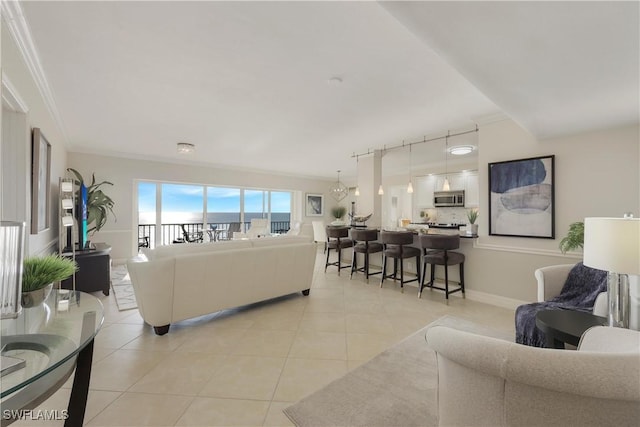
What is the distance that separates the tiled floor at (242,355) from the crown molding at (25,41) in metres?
2.21

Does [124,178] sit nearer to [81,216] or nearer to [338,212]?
[81,216]

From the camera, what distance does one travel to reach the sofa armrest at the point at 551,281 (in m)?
2.44

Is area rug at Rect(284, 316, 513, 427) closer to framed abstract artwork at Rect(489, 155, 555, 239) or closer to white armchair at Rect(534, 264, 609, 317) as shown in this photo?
white armchair at Rect(534, 264, 609, 317)

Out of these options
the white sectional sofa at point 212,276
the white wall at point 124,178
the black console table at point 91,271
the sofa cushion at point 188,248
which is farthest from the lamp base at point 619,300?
the white wall at point 124,178

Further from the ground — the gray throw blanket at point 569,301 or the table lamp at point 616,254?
the table lamp at point 616,254

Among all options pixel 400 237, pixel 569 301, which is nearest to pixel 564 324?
pixel 569 301

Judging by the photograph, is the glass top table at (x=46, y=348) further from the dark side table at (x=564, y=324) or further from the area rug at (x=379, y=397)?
the dark side table at (x=564, y=324)

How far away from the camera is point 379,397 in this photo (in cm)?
175

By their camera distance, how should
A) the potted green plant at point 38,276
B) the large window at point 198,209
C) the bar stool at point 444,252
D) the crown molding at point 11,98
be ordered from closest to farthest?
the potted green plant at point 38,276, the crown molding at point 11,98, the bar stool at point 444,252, the large window at point 198,209

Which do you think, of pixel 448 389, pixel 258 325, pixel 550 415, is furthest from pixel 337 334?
pixel 550 415

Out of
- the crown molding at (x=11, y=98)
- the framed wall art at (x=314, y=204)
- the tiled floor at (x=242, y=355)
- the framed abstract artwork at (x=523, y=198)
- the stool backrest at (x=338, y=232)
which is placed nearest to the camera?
the tiled floor at (x=242, y=355)

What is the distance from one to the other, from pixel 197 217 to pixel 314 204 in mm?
3912

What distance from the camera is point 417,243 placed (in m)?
4.58

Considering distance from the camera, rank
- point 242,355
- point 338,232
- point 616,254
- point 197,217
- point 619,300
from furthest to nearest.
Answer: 1. point 197,217
2. point 338,232
3. point 242,355
4. point 619,300
5. point 616,254
